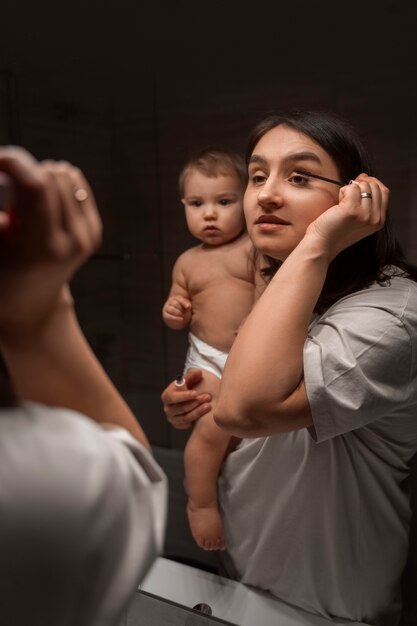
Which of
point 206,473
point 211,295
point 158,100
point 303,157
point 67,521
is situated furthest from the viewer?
point 158,100

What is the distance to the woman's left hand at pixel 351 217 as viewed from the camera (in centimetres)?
85

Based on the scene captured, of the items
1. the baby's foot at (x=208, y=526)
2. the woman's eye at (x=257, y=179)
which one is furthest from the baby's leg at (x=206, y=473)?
the woman's eye at (x=257, y=179)

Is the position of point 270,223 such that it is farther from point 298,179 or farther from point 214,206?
point 214,206

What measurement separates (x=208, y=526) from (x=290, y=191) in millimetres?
696

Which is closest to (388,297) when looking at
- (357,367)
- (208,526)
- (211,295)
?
(357,367)

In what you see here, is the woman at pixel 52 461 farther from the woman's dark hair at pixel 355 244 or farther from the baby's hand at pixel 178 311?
the baby's hand at pixel 178 311

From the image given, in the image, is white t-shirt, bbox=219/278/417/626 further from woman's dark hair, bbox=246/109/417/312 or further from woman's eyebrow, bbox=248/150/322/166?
woman's eyebrow, bbox=248/150/322/166

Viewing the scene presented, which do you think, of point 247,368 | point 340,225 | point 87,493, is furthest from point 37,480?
point 340,225

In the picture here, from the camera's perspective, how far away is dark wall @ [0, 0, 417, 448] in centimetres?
115

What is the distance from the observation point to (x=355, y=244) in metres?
1.02

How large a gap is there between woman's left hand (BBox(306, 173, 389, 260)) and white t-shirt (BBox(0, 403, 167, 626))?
507mm

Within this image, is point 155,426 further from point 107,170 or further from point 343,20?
point 343,20

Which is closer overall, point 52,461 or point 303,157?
point 52,461

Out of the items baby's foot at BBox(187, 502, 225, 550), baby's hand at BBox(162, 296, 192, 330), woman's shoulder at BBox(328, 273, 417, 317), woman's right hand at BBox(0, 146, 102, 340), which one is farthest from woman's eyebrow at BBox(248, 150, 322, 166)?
baby's foot at BBox(187, 502, 225, 550)
